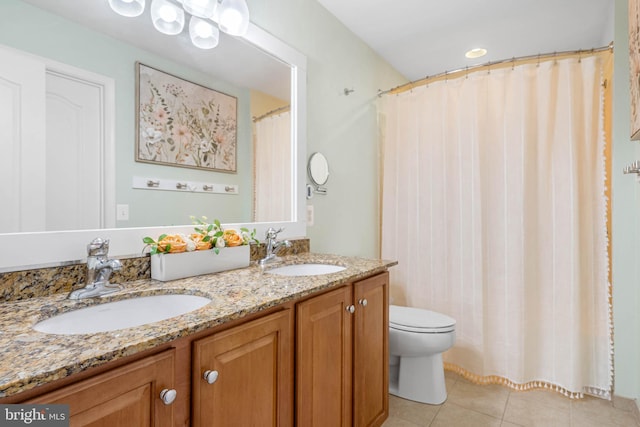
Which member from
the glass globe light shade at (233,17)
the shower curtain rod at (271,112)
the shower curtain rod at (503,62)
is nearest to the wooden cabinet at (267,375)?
the shower curtain rod at (271,112)

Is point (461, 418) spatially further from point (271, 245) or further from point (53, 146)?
point (53, 146)

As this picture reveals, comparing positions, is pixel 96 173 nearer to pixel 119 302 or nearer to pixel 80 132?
pixel 80 132

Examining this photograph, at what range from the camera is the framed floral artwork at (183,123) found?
1.25m

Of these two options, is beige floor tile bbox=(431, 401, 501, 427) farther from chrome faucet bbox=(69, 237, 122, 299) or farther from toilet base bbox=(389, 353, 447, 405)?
chrome faucet bbox=(69, 237, 122, 299)

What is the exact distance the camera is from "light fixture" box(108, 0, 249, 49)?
1235mm

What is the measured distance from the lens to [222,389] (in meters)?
0.83

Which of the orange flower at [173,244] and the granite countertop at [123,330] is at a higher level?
the orange flower at [173,244]

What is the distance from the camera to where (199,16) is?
4.55ft

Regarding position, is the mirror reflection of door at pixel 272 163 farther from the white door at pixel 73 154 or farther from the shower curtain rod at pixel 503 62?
the shower curtain rod at pixel 503 62

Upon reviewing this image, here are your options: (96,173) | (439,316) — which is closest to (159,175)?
(96,173)

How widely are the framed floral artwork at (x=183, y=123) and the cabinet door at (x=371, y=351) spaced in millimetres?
851

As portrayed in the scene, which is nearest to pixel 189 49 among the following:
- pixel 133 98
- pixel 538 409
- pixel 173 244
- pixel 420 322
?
pixel 133 98

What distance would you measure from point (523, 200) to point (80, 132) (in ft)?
7.20

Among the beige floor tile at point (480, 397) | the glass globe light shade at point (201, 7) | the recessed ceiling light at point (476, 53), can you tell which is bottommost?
the beige floor tile at point (480, 397)
